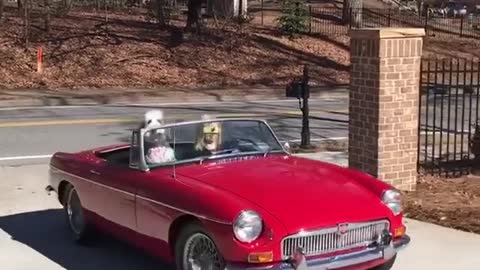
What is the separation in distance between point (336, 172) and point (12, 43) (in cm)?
2087

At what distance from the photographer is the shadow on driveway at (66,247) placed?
6.50 metres

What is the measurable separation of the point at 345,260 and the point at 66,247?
275 centimetres

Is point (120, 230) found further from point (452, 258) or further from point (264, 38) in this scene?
point (264, 38)

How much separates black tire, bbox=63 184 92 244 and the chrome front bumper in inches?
87.4

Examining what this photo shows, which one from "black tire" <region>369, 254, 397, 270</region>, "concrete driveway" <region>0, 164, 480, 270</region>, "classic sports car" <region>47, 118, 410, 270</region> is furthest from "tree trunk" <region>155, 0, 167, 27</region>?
"black tire" <region>369, 254, 397, 270</region>

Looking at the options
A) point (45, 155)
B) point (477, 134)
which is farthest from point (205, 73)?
point (477, 134)

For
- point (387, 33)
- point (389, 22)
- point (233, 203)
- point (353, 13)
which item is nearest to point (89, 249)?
point (233, 203)

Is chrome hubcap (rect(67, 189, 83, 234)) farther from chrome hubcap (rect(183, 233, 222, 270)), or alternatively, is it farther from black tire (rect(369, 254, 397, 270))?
black tire (rect(369, 254, 397, 270))

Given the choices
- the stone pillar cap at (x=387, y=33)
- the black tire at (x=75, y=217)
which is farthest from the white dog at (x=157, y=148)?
the stone pillar cap at (x=387, y=33)

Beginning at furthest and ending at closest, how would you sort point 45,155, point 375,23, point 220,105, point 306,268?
point 375,23 → point 220,105 → point 45,155 → point 306,268

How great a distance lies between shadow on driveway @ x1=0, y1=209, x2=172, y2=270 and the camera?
6.50m

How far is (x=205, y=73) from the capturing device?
82.8 feet

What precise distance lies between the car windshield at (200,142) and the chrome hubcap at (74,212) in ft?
3.84

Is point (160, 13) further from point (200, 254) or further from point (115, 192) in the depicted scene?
point (200, 254)
